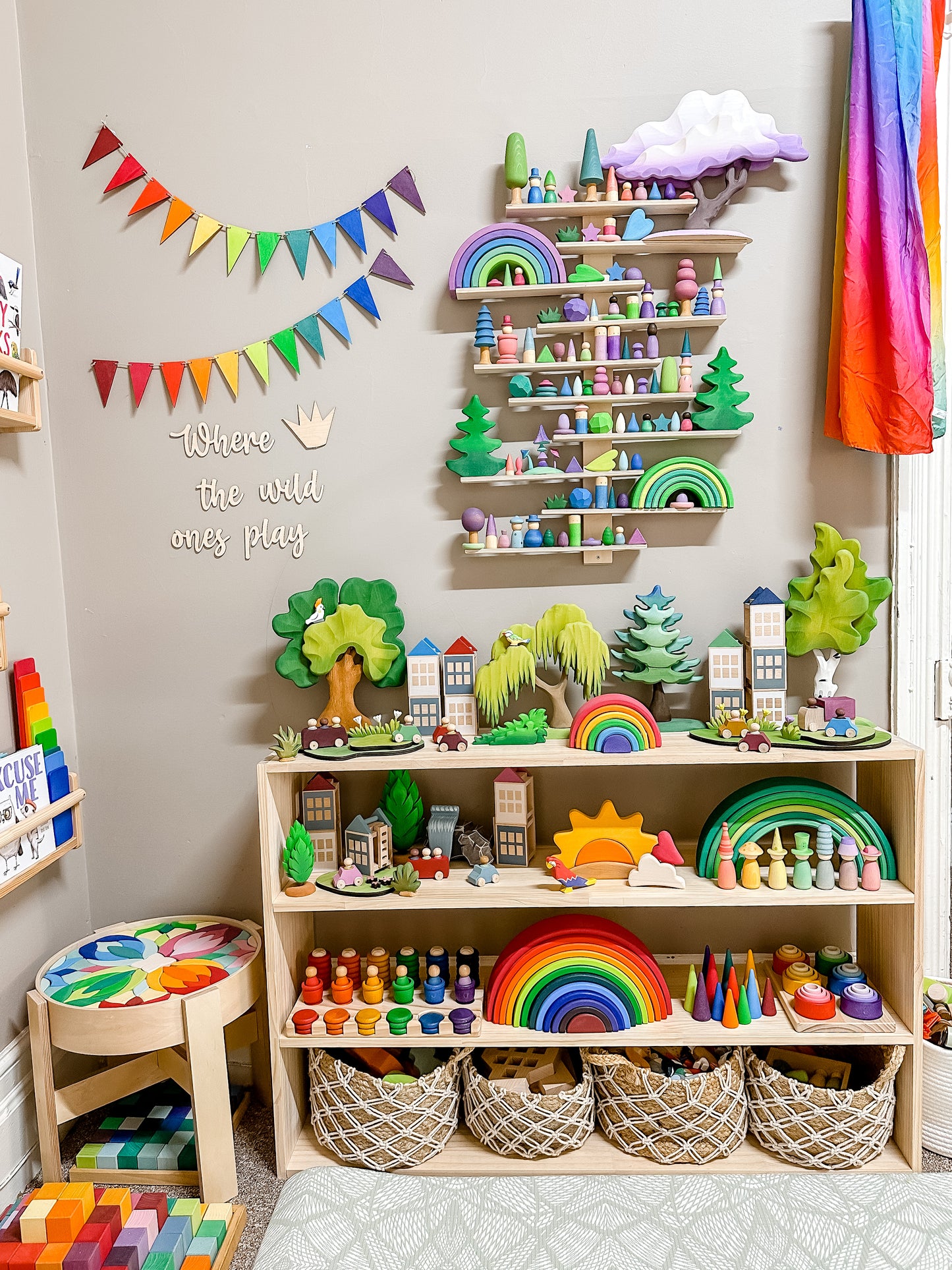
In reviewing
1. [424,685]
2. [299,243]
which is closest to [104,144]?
[299,243]

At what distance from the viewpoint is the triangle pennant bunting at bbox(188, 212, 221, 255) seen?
2.04 meters

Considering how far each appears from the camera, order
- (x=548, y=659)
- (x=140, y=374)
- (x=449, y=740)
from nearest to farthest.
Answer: (x=449, y=740) < (x=548, y=659) < (x=140, y=374)

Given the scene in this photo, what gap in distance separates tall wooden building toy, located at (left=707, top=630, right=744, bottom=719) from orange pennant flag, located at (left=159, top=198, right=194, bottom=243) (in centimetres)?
152

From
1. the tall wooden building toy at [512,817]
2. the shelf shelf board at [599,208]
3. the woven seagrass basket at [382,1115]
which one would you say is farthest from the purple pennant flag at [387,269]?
the woven seagrass basket at [382,1115]

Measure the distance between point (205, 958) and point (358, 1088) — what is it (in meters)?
0.43

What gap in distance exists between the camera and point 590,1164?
1810mm

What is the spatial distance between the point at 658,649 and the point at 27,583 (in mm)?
1404

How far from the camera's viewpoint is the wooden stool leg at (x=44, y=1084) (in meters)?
1.81

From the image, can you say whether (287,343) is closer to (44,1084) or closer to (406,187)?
(406,187)

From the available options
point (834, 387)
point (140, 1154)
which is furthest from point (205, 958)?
point (834, 387)

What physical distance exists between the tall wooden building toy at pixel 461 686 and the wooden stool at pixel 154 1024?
666mm

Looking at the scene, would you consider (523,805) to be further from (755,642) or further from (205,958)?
(205,958)

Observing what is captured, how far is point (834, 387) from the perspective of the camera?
192cm

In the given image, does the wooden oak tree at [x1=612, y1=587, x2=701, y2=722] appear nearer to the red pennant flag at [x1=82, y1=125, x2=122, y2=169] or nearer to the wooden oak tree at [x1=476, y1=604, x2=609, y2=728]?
the wooden oak tree at [x1=476, y1=604, x2=609, y2=728]
